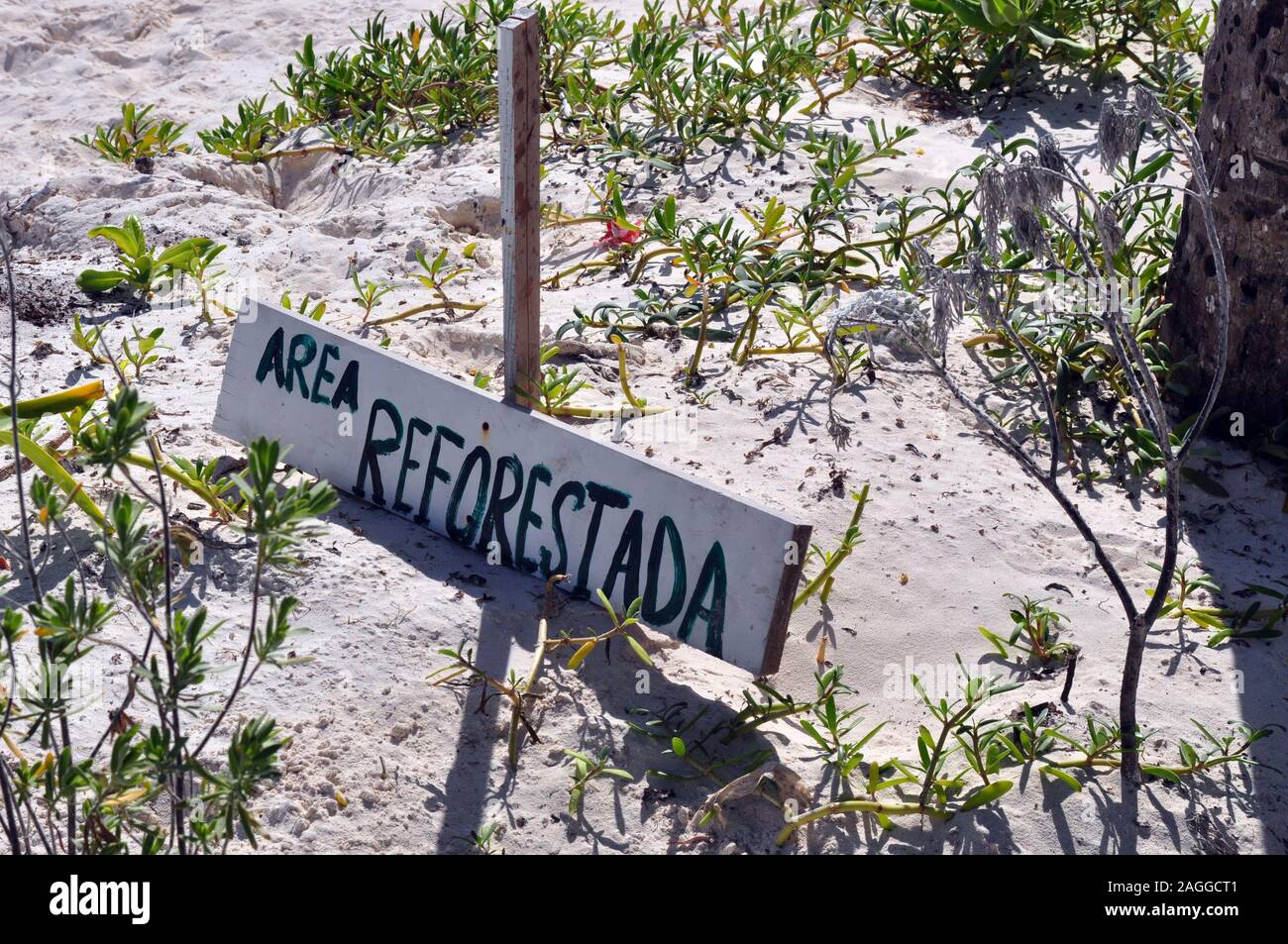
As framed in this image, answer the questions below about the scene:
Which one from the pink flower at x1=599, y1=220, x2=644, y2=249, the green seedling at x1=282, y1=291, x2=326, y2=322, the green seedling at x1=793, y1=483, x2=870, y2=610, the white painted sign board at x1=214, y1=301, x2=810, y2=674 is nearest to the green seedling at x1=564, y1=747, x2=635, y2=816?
the white painted sign board at x1=214, y1=301, x2=810, y2=674

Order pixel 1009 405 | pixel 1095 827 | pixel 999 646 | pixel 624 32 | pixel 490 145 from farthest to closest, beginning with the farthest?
pixel 624 32, pixel 490 145, pixel 1009 405, pixel 999 646, pixel 1095 827

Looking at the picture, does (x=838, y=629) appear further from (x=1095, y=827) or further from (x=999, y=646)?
(x=1095, y=827)

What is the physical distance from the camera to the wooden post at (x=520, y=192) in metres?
2.45

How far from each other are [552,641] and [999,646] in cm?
85

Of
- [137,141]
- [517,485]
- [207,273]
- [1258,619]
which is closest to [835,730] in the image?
[517,485]

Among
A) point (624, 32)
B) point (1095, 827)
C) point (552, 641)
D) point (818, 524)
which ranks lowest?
point (1095, 827)

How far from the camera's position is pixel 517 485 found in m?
2.63

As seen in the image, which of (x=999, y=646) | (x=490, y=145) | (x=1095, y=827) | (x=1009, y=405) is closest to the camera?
(x=1095, y=827)

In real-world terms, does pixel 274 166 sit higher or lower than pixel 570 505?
higher

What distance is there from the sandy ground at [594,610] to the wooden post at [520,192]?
0.38m

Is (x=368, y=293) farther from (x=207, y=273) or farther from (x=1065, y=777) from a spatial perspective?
(x=1065, y=777)

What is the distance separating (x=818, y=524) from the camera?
9.05 ft

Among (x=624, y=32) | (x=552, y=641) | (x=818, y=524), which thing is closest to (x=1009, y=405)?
(x=818, y=524)

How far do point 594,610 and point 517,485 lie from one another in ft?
1.00
